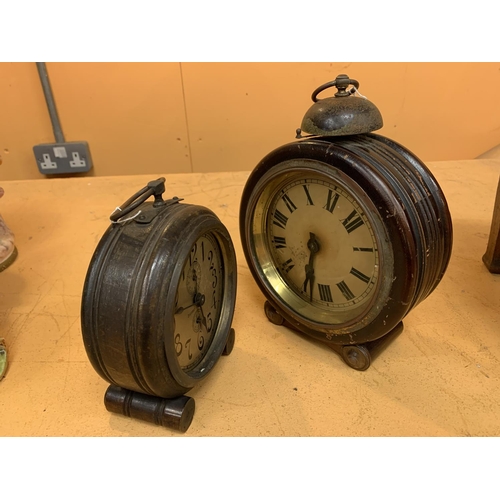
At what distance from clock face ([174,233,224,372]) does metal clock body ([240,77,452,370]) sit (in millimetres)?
204

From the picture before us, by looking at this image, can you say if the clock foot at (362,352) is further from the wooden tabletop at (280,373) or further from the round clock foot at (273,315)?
the round clock foot at (273,315)

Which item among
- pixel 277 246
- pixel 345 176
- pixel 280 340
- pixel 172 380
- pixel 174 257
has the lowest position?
pixel 280 340

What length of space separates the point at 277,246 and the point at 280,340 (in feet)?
1.14

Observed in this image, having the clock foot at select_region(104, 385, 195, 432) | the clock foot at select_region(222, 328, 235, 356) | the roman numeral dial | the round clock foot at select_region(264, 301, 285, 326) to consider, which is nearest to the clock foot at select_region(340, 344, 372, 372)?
the roman numeral dial

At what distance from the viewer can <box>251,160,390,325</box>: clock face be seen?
4.19ft

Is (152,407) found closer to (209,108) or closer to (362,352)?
(362,352)

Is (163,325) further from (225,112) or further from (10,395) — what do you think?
A: (225,112)

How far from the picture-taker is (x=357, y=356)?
4.64 ft

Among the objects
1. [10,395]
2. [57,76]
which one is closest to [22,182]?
[57,76]

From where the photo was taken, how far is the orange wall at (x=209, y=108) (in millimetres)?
2662

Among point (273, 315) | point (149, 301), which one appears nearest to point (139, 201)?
point (149, 301)

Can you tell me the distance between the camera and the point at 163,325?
3.47 feet

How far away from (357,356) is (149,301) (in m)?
0.73

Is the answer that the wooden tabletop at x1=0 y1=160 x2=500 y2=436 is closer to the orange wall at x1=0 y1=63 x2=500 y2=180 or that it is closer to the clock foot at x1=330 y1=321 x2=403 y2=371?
the clock foot at x1=330 y1=321 x2=403 y2=371
